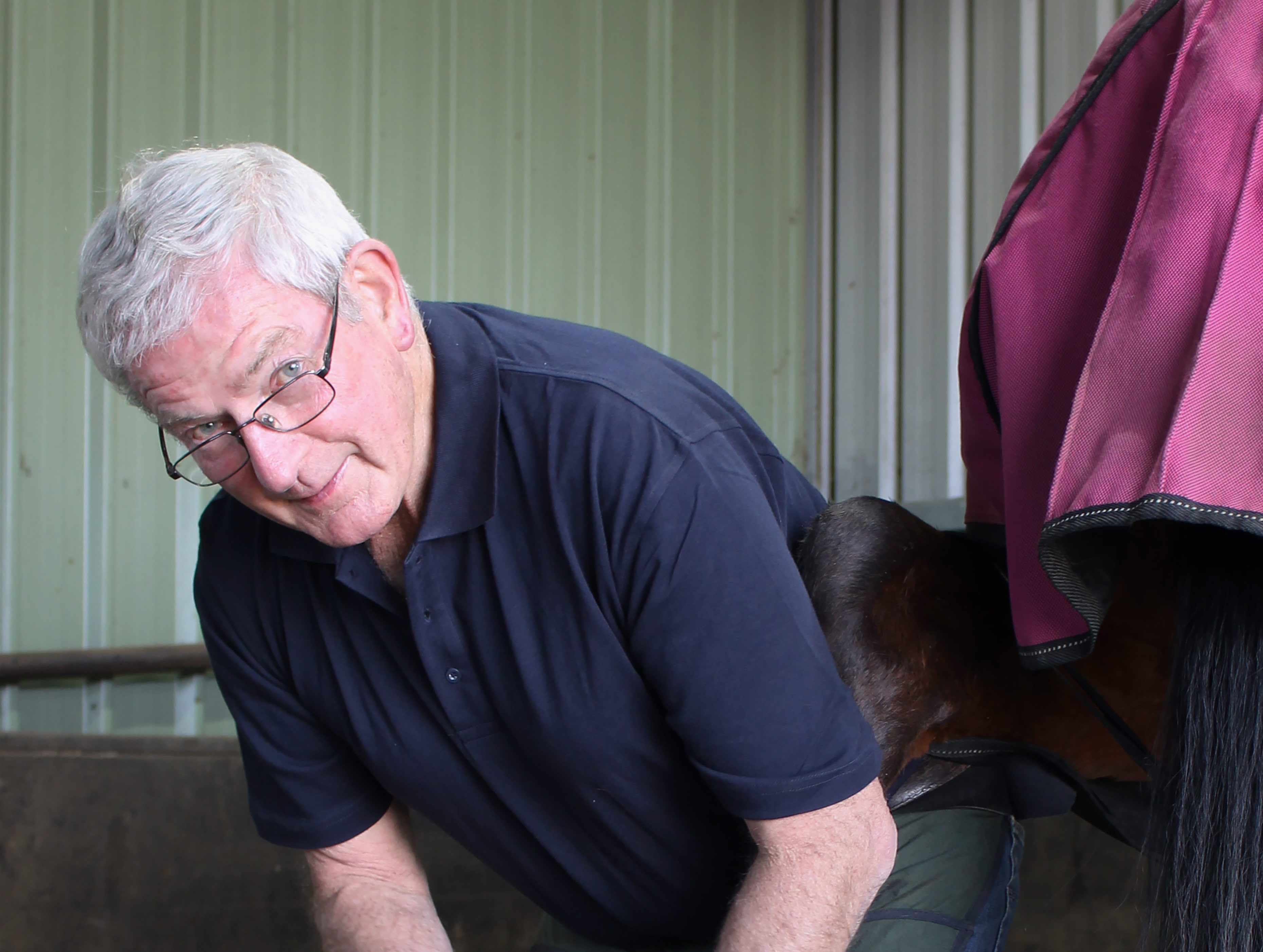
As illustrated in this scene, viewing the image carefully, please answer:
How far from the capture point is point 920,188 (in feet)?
11.3

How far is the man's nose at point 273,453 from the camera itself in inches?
40.4

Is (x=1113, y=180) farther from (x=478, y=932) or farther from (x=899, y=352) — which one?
(x=899, y=352)

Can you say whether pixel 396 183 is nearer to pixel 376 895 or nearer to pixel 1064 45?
pixel 1064 45

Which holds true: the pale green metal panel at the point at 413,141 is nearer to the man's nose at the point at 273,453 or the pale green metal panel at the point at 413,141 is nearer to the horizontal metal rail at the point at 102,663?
the horizontal metal rail at the point at 102,663

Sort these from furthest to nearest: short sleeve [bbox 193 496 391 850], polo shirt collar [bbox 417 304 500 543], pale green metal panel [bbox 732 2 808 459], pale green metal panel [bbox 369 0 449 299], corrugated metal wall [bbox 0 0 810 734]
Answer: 1. pale green metal panel [bbox 732 2 808 459]
2. pale green metal panel [bbox 369 0 449 299]
3. corrugated metal wall [bbox 0 0 810 734]
4. short sleeve [bbox 193 496 391 850]
5. polo shirt collar [bbox 417 304 500 543]

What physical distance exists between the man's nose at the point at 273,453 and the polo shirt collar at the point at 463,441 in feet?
0.46

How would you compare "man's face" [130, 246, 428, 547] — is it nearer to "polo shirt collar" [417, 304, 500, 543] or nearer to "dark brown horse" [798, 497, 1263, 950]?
"polo shirt collar" [417, 304, 500, 543]

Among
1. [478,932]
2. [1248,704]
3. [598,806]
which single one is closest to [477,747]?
[598,806]

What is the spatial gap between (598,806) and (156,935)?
1.69m

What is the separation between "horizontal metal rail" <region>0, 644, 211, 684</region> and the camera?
276 centimetres

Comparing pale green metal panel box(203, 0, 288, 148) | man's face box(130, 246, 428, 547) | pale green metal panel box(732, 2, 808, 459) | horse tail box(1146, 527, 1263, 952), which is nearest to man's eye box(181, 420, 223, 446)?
man's face box(130, 246, 428, 547)

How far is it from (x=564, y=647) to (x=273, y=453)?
320 mm

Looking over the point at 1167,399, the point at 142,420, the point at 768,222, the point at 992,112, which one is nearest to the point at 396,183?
the point at 142,420

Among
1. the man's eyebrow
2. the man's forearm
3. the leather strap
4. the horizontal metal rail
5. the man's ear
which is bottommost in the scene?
the horizontal metal rail
